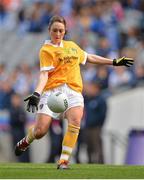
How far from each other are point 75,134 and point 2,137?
328 inches

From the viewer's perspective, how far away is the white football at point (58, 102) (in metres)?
10.6

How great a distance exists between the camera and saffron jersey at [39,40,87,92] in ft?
35.3

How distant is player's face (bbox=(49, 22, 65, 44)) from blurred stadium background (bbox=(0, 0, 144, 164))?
6325 mm

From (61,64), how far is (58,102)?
53 centimetres

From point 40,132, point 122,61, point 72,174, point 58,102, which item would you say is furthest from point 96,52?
point 72,174

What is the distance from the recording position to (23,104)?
18781mm

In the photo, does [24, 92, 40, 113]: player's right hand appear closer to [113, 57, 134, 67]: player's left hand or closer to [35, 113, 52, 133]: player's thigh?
[35, 113, 52, 133]: player's thigh

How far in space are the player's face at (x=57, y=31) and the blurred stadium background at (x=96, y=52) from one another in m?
6.32

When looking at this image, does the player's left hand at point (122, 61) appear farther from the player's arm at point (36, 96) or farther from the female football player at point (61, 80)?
the player's arm at point (36, 96)

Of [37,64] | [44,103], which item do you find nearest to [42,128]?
[44,103]

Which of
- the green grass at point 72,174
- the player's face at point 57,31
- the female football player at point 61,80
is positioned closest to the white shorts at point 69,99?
the female football player at point 61,80

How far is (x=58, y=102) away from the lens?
10.6 m

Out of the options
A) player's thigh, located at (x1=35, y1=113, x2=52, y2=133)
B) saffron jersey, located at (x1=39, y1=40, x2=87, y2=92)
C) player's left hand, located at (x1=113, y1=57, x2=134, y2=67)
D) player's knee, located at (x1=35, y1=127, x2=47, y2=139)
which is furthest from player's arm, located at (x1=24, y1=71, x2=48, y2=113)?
player's left hand, located at (x1=113, y1=57, x2=134, y2=67)

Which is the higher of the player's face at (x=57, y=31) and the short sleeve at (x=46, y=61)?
the player's face at (x=57, y=31)
